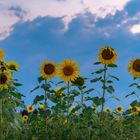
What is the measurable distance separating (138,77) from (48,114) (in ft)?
5.48

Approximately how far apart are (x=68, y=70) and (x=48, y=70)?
36 cm

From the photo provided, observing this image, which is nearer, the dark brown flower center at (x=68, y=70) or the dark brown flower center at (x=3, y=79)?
the dark brown flower center at (x=3, y=79)

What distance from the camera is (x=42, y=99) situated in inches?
343

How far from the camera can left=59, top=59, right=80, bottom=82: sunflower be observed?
28.7 ft

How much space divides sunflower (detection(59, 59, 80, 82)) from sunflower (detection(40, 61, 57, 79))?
13 centimetres

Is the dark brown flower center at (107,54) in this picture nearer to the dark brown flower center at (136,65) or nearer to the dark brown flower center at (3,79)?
the dark brown flower center at (136,65)

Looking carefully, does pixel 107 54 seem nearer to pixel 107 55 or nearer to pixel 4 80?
pixel 107 55

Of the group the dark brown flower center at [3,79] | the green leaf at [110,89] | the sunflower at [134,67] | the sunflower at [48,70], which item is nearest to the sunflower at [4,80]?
the dark brown flower center at [3,79]

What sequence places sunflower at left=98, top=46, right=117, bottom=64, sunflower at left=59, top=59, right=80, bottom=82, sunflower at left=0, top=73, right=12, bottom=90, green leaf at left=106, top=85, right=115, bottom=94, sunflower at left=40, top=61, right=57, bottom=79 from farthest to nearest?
1. sunflower at left=40, top=61, right=57, bottom=79
2. sunflower at left=59, top=59, right=80, bottom=82
3. sunflower at left=98, top=46, right=117, bottom=64
4. green leaf at left=106, top=85, right=115, bottom=94
5. sunflower at left=0, top=73, right=12, bottom=90

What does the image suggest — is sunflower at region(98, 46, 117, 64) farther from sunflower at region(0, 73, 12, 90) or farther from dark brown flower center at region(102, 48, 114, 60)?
sunflower at region(0, 73, 12, 90)

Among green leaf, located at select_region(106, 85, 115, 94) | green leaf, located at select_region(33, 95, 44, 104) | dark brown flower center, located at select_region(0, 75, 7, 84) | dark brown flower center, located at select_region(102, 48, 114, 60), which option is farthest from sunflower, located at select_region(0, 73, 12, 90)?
dark brown flower center, located at select_region(102, 48, 114, 60)

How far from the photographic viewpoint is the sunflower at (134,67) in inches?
339

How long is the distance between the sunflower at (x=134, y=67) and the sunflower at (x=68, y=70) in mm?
920

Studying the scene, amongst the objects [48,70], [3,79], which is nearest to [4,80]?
[3,79]
